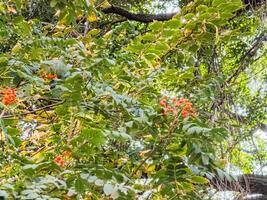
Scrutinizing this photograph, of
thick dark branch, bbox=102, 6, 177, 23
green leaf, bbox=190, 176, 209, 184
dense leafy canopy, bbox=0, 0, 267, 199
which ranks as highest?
thick dark branch, bbox=102, 6, 177, 23

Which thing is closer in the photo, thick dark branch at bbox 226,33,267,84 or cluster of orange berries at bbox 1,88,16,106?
cluster of orange berries at bbox 1,88,16,106

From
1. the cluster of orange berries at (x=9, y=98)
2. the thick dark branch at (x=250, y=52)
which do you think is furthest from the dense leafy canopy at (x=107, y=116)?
the thick dark branch at (x=250, y=52)

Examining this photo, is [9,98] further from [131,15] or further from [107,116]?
[131,15]

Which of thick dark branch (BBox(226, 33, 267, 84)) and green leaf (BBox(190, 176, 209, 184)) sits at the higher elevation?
thick dark branch (BBox(226, 33, 267, 84))

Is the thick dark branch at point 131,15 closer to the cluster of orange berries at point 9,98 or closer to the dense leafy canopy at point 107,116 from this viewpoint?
the dense leafy canopy at point 107,116

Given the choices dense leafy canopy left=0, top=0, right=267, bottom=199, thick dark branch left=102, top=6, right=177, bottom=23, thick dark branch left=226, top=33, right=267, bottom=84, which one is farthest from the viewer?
thick dark branch left=102, top=6, right=177, bottom=23

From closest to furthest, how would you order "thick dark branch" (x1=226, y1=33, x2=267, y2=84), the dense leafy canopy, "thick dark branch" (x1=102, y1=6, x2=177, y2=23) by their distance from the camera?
the dense leafy canopy
"thick dark branch" (x1=226, y1=33, x2=267, y2=84)
"thick dark branch" (x1=102, y1=6, x2=177, y2=23)

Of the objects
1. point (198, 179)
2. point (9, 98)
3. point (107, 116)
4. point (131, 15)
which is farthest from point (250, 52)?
point (9, 98)

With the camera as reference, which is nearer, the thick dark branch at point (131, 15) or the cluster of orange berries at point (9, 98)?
the cluster of orange berries at point (9, 98)

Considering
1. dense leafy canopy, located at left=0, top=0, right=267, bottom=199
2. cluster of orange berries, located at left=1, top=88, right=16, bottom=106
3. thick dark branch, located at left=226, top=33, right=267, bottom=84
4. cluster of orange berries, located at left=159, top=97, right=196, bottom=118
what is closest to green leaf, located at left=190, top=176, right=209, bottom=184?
dense leafy canopy, located at left=0, top=0, right=267, bottom=199

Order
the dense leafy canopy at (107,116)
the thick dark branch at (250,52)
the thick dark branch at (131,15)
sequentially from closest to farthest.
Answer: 1. the dense leafy canopy at (107,116)
2. the thick dark branch at (250,52)
3. the thick dark branch at (131,15)

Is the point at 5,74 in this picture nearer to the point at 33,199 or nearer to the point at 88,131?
the point at 88,131

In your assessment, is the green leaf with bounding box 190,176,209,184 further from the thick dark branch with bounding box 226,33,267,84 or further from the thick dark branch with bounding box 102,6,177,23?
the thick dark branch with bounding box 102,6,177,23

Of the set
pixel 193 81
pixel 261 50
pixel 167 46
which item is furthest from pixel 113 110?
pixel 261 50
